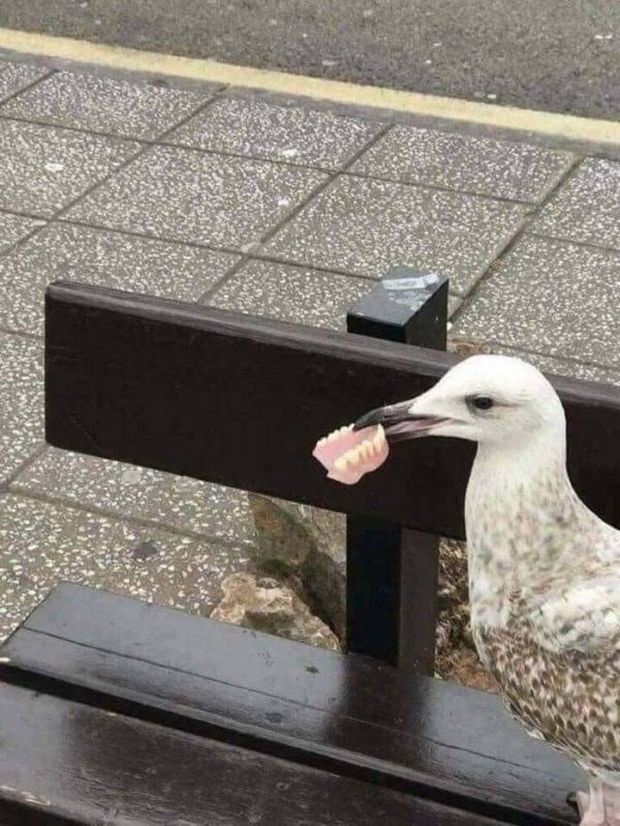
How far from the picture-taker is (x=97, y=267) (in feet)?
16.5

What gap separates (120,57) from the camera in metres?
6.95

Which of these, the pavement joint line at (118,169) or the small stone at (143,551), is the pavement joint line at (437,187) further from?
the small stone at (143,551)

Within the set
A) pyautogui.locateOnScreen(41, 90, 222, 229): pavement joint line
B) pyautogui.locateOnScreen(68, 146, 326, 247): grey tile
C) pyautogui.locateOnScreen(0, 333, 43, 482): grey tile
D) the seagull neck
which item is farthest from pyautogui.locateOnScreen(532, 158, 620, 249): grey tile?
the seagull neck

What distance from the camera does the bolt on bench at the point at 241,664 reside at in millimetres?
2184

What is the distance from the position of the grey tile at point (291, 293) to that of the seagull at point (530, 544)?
2812 mm

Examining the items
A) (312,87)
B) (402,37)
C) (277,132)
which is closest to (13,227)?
(277,132)

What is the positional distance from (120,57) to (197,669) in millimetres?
5084

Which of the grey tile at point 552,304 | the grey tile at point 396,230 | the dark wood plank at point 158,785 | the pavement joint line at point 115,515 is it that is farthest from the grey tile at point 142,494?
the dark wood plank at point 158,785

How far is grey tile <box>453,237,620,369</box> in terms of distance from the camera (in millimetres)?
4652

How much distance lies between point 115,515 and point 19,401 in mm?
641

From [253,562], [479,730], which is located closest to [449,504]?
[479,730]

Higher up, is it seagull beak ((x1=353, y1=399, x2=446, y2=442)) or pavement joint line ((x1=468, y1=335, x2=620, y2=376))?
seagull beak ((x1=353, y1=399, x2=446, y2=442))

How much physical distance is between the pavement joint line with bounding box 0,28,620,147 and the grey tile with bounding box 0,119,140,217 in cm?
90

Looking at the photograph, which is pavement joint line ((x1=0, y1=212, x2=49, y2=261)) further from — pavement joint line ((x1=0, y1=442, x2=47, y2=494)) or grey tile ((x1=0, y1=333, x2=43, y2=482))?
pavement joint line ((x1=0, y1=442, x2=47, y2=494))
